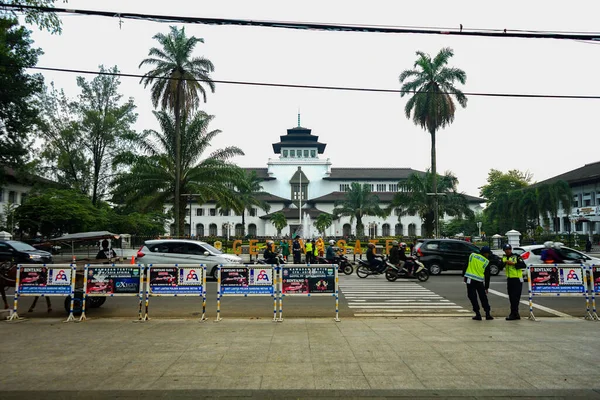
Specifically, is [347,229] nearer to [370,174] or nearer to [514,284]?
[370,174]

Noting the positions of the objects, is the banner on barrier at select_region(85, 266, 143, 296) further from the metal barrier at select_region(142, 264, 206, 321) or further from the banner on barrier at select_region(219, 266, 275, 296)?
the banner on barrier at select_region(219, 266, 275, 296)

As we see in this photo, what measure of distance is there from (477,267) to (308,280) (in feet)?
12.9

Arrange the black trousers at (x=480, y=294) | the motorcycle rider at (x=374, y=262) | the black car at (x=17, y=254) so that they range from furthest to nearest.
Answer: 1. the black car at (x=17, y=254)
2. the motorcycle rider at (x=374, y=262)
3. the black trousers at (x=480, y=294)

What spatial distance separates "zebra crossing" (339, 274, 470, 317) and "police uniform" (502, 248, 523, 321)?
1336mm

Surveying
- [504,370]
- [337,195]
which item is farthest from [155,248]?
[337,195]

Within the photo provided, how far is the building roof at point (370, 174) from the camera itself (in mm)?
81062

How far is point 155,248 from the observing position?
1892cm

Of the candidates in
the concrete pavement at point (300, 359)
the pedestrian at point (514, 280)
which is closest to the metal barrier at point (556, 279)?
the pedestrian at point (514, 280)

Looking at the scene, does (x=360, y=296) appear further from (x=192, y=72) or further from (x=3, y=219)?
(x=3, y=219)

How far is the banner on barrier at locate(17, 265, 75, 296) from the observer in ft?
35.3

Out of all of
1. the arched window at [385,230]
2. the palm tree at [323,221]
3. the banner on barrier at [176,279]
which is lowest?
the banner on barrier at [176,279]

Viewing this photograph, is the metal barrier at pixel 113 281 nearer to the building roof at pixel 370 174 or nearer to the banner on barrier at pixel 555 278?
the banner on barrier at pixel 555 278

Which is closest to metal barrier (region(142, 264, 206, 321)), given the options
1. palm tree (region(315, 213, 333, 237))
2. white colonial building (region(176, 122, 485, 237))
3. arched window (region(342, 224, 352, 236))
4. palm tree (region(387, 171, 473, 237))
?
palm tree (region(387, 171, 473, 237))

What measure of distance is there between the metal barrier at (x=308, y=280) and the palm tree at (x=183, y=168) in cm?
2367
